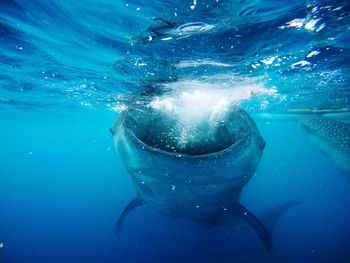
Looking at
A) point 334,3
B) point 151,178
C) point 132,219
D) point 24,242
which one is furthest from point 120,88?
point 24,242

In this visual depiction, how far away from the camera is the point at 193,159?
10.7 ft

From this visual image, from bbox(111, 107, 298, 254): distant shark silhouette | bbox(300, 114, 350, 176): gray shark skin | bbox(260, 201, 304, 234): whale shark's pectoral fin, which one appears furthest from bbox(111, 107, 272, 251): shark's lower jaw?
bbox(300, 114, 350, 176): gray shark skin

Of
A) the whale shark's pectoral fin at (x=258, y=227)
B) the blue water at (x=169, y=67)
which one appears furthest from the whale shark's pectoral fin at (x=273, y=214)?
the whale shark's pectoral fin at (x=258, y=227)

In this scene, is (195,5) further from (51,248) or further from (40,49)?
(51,248)

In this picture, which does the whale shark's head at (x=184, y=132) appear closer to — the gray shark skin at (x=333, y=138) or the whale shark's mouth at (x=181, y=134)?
the whale shark's mouth at (x=181, y=134)

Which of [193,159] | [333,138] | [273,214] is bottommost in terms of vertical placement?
[273,214]

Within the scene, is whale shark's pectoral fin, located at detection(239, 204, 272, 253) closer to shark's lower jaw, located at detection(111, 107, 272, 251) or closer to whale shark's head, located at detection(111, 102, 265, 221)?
shark's lower jaw, located at detection(111, 107, 272, 251)

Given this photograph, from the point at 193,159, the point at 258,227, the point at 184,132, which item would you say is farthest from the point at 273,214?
the point at 193,159

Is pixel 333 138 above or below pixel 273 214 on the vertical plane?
above

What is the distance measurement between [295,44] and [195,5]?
145 inches

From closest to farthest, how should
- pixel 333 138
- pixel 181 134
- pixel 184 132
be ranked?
1. pixel 181 134
2. pixel 184 132
3. pixel 333 138

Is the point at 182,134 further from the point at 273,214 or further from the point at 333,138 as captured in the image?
the point at 333,138

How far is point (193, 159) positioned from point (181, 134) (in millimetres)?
2689

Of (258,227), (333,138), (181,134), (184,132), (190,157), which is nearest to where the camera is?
(190,157)
